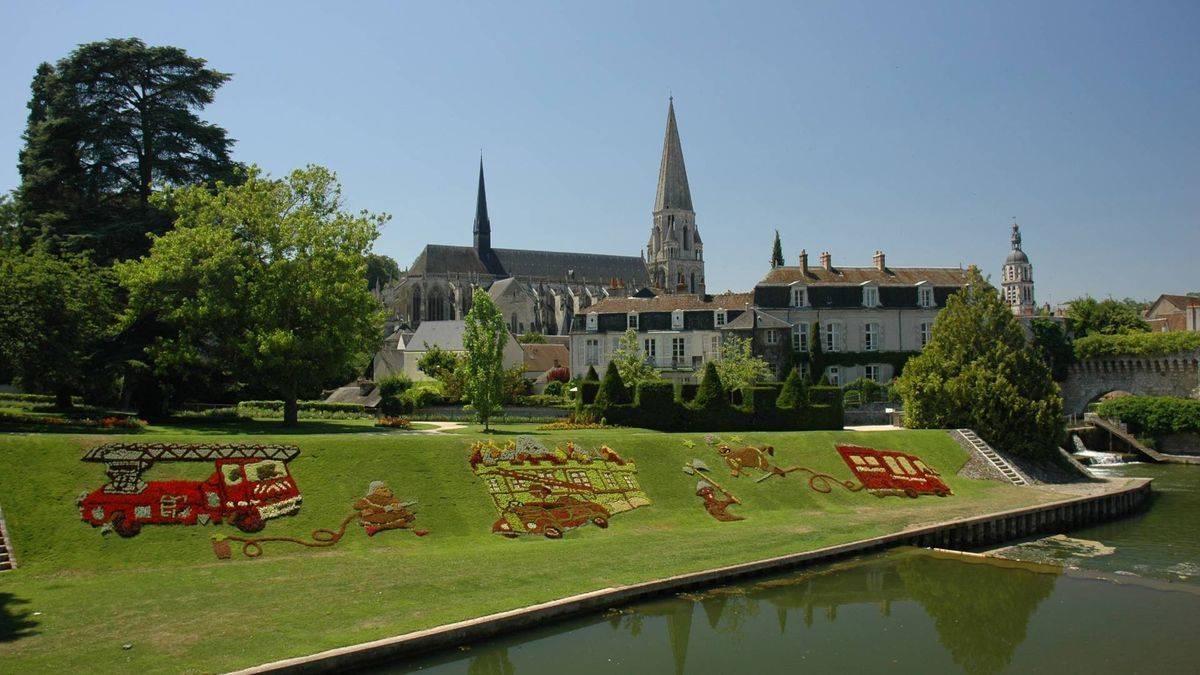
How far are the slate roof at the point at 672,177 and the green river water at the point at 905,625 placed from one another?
9589 centimetres

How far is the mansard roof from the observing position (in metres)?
120

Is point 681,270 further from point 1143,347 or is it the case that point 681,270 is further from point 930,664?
point 930,664

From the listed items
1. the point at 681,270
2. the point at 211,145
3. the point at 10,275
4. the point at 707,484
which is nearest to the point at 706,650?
the point at 707,484

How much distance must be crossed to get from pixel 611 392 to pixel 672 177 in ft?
286

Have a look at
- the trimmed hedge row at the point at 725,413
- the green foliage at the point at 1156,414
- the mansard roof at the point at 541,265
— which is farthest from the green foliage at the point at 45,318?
the mansard roof at the point at 541,265

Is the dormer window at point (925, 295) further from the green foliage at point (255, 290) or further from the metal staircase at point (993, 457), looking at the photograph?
the green foliage at point (255, 290)

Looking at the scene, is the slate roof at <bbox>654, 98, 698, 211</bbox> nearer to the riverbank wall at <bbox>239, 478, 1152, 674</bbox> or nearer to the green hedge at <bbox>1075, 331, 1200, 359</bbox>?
the green hedge at <bbox>1075, 331, 1200, 359</bbox>

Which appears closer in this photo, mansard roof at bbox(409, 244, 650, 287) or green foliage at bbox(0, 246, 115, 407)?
green foliage at bbox(0, 246, 115, 407)

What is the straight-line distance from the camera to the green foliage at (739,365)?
51.2 m

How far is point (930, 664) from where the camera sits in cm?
1688

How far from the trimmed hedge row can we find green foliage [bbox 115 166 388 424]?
12.2 m

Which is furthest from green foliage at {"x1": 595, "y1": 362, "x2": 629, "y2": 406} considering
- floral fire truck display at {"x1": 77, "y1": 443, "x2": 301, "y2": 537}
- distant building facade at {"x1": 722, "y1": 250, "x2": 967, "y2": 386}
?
floral fire truck display at {"x1": 77, "y1": 443, "x2": 301, "y2": 537}

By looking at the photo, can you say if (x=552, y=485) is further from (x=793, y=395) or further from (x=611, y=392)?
(x=793, y=395)

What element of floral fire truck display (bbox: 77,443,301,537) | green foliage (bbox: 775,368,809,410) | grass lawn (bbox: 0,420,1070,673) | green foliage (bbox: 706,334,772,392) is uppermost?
green foliage (bbox: 706,334,772,392)
